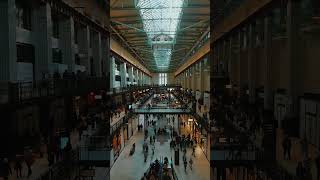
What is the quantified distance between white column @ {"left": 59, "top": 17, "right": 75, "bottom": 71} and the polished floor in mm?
8549

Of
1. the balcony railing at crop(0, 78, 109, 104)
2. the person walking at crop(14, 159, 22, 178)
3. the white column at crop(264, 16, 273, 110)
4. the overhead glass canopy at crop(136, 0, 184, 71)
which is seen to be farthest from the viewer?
the overhead glass canopy at crop(136, 0, 184, 71)

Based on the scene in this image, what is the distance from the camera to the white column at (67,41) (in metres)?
11.2

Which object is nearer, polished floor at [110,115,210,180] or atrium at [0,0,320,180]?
atrium at [0,0,320,180]

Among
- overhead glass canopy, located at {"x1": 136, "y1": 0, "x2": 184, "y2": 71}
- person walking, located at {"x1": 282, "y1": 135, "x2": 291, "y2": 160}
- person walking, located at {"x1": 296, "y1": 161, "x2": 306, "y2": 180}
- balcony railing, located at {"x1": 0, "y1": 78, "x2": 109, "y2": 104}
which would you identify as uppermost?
overhead glass canopy, located at {"x1": 136, "y1": 0, "x2": 184, "y2": 71}

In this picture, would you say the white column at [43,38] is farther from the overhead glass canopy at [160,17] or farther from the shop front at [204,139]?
the overhead glass canopy at [160,17]

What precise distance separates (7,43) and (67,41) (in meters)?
3.50

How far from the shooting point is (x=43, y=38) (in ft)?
35.8

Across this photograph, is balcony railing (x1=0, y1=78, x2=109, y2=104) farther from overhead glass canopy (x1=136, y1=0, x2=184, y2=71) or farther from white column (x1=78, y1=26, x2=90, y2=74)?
overhead glass canopy (x1=136, y1=0, x2=184, y2=71)

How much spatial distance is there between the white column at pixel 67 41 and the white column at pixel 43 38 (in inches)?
18.9

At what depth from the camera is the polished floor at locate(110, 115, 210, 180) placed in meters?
19.0

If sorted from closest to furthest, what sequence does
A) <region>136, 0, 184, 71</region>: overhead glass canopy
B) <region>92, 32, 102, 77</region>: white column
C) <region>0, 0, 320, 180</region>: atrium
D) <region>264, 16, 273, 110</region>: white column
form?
<region>0, 0, 320, 180</region>: atrium → <region>264, 16, 273, 110</region>: white column → <region>92, 32, 102, 77</region>: white column → <region>136, 0, 184, 71</region>: overhead glass canopy

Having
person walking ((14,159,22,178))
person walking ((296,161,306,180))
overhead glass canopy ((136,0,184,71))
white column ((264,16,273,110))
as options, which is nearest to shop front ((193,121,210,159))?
white column ((264,16,273,110))

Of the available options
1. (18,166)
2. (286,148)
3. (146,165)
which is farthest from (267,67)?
(146,165)

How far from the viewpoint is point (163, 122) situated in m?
38.8
